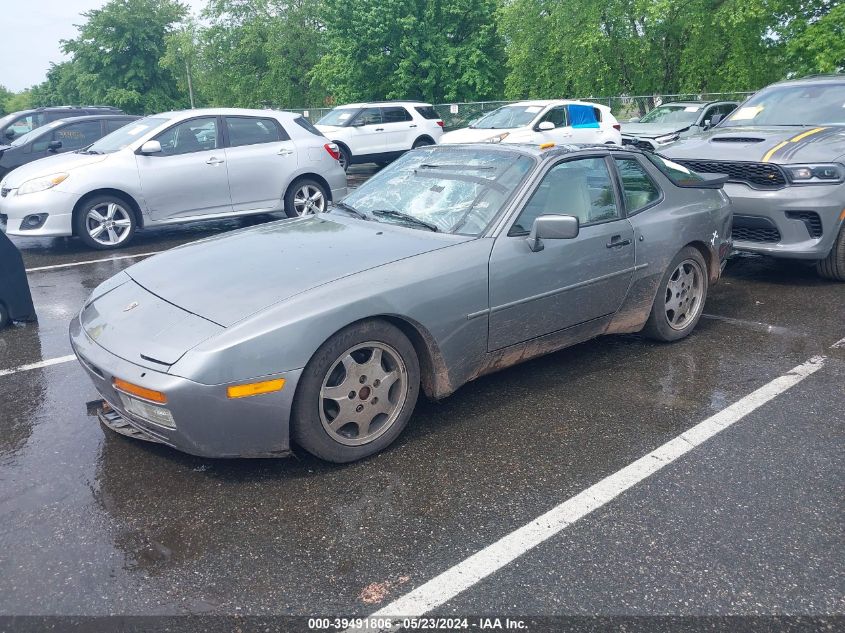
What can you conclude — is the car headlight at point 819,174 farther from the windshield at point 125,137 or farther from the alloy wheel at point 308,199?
the windshield at point 125,137

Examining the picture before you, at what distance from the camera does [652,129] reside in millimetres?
16125

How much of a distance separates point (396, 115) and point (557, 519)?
16.1m

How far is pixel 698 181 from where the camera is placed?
5.22m

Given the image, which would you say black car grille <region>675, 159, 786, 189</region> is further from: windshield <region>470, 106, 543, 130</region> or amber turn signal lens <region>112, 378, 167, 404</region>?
windshield <region>470, 106, 543, 130</region>

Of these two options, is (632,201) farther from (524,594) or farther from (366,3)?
(366,3)

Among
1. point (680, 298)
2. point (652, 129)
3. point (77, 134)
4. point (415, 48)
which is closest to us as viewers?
point (680, 298)

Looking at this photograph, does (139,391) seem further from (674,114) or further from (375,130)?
(674,114)

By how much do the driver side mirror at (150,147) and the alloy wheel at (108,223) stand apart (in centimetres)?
73

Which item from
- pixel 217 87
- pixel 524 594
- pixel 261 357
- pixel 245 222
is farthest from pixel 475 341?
pixel 217 87

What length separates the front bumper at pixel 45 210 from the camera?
8.29 meters

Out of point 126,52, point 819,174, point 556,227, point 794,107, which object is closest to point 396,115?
point 794,107

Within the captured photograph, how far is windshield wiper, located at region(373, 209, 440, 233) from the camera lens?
13.2ft

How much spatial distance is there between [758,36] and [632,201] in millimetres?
23129

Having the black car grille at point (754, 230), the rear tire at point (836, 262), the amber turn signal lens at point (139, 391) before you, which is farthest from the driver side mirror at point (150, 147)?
the rear tire at point (836, 262)
